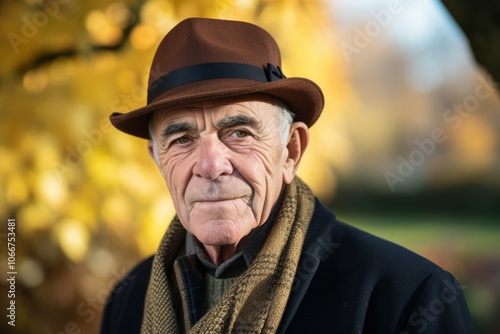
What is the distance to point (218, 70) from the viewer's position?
2182mm

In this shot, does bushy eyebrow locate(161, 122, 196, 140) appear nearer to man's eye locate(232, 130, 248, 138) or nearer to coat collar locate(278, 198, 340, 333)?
man's eye locate(232, 130, 248, 138)

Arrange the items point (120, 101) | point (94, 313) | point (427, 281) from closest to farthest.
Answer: point (427, 281), point (120, 101), point (94, 313)

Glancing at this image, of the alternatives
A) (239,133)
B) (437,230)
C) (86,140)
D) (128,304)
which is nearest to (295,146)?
(239,133)

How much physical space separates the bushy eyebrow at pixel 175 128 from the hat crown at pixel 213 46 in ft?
0.56

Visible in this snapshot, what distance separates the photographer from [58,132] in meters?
3.87

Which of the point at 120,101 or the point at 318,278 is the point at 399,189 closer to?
the point at 120,101

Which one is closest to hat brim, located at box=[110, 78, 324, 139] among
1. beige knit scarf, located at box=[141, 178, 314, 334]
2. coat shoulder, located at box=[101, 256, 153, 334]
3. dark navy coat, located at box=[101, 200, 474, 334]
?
beige knit scarf, located at box=[141, 178, 314, 334]

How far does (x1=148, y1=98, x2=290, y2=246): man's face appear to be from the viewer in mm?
2174

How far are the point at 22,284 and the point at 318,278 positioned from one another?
273 centimetres

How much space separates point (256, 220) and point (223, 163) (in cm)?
21

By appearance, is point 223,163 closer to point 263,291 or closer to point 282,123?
point 282,123

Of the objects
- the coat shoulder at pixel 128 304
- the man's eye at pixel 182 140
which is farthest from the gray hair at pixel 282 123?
the coat shoulder at pixel 128 304

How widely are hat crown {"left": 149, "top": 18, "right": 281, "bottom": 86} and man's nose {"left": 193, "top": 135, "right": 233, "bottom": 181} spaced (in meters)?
0.24

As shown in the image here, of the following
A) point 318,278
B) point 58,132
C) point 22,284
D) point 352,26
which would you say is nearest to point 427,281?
point 318,278
